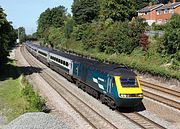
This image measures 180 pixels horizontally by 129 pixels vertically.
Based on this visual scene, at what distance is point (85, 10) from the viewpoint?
99.6 m

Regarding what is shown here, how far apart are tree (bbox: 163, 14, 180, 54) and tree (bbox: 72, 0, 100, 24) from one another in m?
59.1

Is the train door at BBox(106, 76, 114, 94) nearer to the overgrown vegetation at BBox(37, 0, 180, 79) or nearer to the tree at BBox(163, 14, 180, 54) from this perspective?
the overgrown vegetation at BBox(37, 0, 180, 79)

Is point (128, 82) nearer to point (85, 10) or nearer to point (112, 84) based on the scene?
point (112, 84)

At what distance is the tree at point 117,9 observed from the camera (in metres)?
68.2

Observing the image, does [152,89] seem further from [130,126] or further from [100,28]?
[100,28]

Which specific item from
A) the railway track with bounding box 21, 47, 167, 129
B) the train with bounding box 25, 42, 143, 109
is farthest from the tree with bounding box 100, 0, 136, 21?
the railway track with bounding box 21, 47, 167, 129

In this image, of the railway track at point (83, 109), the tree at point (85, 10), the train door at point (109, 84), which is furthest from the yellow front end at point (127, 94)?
the tree at point (85, 10)

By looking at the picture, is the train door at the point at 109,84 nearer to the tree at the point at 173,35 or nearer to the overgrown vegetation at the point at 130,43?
the overgrown vegetation at the point at 130,43

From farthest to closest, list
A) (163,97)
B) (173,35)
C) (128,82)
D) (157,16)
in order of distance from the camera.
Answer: (157,16) → (173,35) → (163,97) → (128,82)

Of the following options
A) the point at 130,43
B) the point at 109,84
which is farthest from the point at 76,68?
the point at 130,43

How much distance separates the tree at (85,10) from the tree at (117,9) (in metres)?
29.8

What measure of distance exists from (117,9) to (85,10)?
32.1 meters

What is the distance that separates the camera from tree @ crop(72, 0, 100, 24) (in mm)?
100062

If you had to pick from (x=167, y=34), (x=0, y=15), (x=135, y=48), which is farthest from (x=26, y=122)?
(x=135, y=48)
